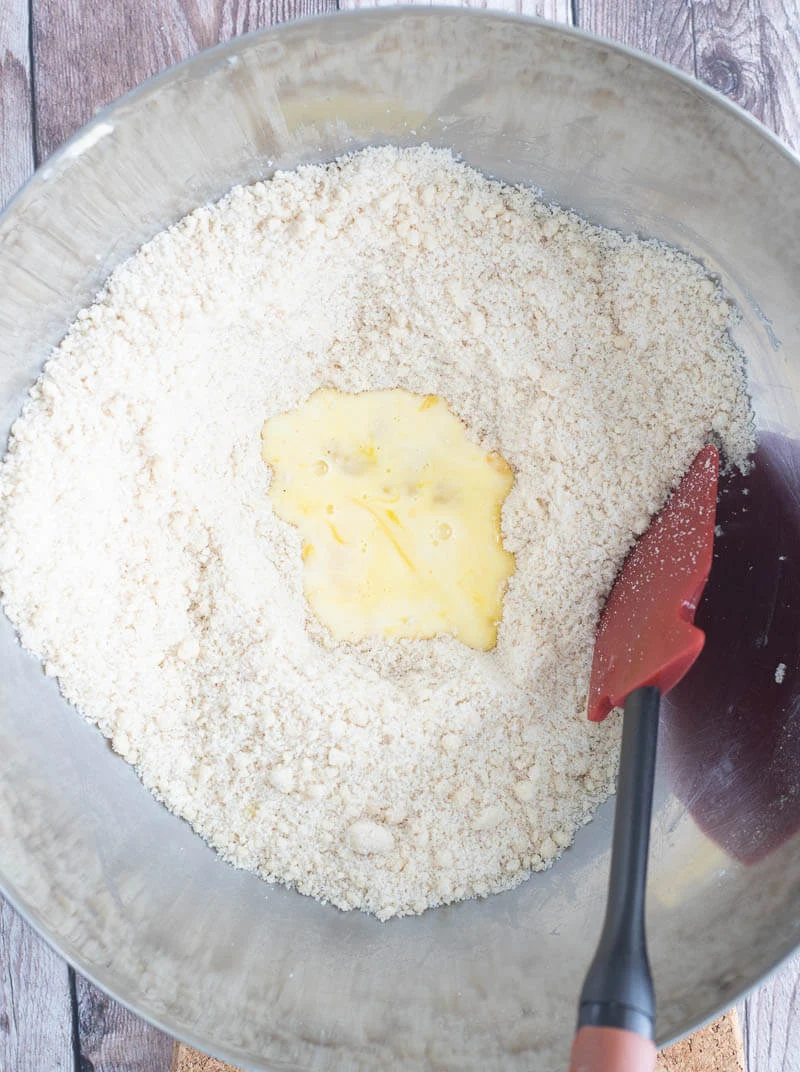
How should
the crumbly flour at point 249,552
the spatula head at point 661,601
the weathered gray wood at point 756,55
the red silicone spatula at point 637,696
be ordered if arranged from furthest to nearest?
the weathered gray wood at point 756,55 → the crumbly flour at point 249,552 → the spatula head at point 661,601 → the red silicone spatula at point 637,696

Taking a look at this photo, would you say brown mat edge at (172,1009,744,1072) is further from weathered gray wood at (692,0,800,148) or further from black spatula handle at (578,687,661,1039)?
weathered gray wood at (692,0,800,148)

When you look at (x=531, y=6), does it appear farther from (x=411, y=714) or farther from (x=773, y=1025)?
(x=773, y=1025)

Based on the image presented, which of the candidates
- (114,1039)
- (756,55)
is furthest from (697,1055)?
(756,55)

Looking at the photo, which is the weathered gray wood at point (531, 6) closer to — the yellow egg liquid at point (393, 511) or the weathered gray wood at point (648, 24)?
the weathered gray wood at point (648, 24)

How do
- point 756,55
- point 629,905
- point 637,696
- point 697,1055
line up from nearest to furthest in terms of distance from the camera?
point 629,905
point 637,696
point 697,1055
point 756,55

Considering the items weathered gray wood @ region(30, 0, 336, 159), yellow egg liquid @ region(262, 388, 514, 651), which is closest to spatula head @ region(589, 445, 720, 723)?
yellow egg liquid @ region(262, 388, 514, 651)

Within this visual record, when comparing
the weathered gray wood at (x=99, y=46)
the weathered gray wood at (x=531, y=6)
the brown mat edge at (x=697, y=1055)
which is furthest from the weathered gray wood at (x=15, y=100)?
the brown mat edge at (x=697, y=1055)

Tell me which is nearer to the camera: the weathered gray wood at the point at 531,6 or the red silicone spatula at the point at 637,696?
the red silicone spatula at the point at 637,696
